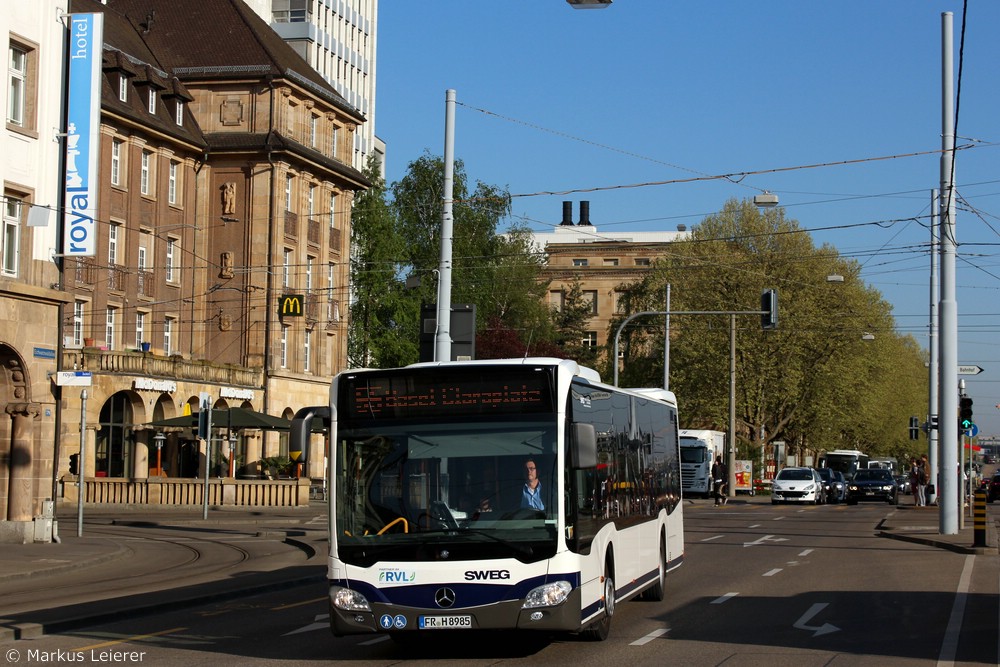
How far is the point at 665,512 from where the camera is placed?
18078 millimetres

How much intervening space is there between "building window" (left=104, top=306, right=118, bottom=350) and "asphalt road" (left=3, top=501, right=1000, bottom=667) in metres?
34.9

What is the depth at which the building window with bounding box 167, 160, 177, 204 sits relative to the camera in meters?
57.2

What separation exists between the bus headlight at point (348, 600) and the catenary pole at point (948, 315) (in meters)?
20.2

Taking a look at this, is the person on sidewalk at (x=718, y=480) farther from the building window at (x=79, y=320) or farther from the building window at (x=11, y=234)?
the building window at (x=11, y=234)

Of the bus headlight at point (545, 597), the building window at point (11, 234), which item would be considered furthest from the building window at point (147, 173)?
the bus headlight at point (545, 597)

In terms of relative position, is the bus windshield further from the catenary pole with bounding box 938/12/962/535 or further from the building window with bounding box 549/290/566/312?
the building window with bounding box 549/290/566/312

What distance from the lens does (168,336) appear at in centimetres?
5766

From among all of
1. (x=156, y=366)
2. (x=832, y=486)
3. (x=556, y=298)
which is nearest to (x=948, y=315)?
(x=156, y=366)

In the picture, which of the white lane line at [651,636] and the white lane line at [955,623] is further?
the white lane line at [651,636]

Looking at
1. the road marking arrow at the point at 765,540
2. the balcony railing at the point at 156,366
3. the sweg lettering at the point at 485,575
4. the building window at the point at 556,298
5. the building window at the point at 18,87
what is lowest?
the road marking arrow at the point at 765,540

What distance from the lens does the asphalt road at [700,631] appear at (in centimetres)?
1224

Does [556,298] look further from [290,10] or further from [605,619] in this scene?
[605,619]

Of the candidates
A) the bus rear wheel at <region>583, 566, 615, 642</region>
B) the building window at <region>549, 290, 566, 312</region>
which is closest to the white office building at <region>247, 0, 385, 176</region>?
the building window at <region>549, 290, 566, 312</region>

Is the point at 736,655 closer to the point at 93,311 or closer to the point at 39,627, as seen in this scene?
the point at 39,627
